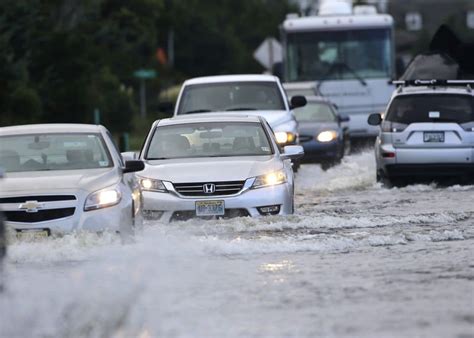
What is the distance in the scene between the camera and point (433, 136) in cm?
2411

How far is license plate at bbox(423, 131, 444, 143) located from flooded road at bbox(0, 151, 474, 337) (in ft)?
15.8

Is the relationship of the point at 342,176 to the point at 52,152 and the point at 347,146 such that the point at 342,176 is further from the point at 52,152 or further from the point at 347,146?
the point at 52,152

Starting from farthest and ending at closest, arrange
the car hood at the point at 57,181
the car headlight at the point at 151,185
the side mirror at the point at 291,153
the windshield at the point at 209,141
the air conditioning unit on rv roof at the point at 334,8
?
the air conditioning unit on rv roof at the point at 334,8 → the windshield at the point at 209,141 → the side mirror at the point at 291,153 → the car headlight at the point at 151,185 → the car hood at the point at 57,181

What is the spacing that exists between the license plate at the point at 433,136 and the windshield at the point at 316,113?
7.37 metres

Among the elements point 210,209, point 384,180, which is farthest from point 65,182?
point 384,180

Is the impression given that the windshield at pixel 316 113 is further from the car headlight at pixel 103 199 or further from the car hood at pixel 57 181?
the car headlight at pixel 103 199

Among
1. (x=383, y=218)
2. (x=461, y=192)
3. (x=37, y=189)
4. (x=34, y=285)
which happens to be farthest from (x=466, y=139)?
(x=34, y=285)

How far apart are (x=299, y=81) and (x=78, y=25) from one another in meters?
18.4

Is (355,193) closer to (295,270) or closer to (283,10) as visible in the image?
(295,270)

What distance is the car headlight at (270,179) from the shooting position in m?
17.6

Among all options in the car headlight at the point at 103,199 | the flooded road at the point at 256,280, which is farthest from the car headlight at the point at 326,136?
the car headlight at the point at 103,199

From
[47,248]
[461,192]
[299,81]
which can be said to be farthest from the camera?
[299,81]

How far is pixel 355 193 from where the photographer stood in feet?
79.4

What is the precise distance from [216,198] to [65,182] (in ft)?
8.59
